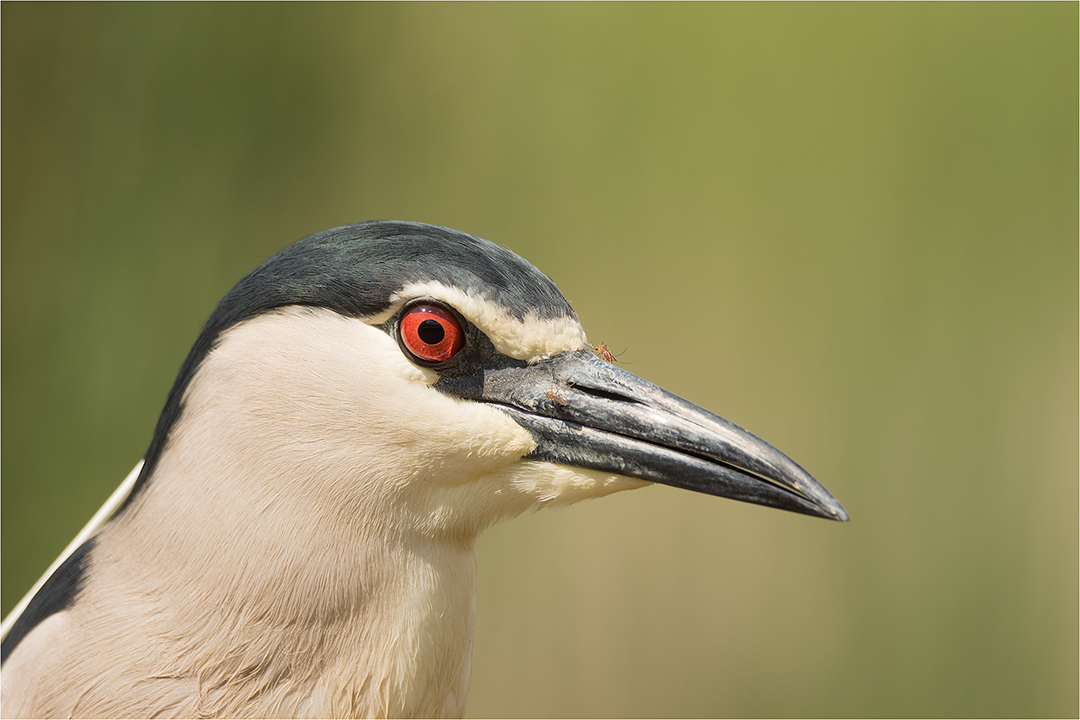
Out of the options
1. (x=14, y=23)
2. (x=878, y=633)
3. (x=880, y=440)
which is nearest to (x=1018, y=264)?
(x=880, y=440)

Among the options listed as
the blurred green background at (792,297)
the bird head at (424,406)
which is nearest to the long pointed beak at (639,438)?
the bird head at (424,406)

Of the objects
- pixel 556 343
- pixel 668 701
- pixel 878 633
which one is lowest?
pixel 668 701

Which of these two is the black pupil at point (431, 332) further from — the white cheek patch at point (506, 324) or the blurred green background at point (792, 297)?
the blurred green background at point (792, 297)

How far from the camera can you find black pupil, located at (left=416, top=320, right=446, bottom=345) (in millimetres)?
453

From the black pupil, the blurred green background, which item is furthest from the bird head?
the blurred green background

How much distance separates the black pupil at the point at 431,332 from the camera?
1.49 feet

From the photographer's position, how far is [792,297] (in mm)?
1394

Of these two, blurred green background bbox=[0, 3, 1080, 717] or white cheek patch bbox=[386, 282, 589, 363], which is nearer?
white cheek patch bbox=[386, 282, 589, 363]

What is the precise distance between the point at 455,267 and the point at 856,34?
124cm

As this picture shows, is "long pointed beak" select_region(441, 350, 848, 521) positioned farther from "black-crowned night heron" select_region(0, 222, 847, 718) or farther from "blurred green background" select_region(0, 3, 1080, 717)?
"blurred green background" select_region(0, 3, 1080, 717)

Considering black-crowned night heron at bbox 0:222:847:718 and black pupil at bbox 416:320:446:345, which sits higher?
black pupil at bbox 416:320:446:345

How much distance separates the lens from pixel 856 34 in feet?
4.54

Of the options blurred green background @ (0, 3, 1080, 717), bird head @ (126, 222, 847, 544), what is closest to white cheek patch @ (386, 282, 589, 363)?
bird head @ (126, 222, 847, 544)

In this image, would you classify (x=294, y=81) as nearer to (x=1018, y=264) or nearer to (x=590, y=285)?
(x=590, y=285)
